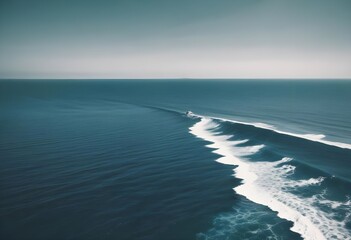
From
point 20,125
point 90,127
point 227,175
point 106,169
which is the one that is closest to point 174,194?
point 227,175

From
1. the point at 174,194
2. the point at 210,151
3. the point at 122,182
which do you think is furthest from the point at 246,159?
the point at 122,182

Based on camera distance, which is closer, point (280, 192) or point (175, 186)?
point (280, 192)

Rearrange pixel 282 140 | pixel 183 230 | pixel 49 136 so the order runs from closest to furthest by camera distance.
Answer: pixel 183 230, pixel 282 140, pixel 49 136

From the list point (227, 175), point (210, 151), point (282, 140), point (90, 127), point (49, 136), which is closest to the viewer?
point (227, 175)

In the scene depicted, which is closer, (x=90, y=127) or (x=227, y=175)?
(x=227, y=175)

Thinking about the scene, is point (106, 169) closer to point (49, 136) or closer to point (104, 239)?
point (104, 239)

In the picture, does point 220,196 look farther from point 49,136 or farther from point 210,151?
point 49,136
